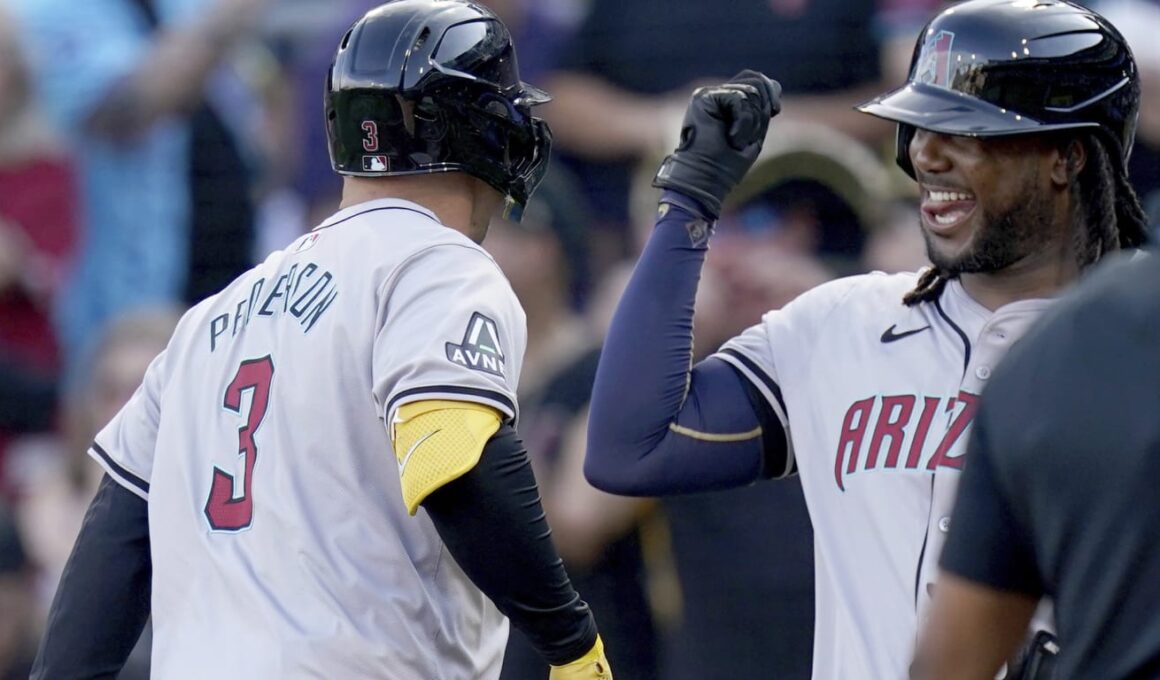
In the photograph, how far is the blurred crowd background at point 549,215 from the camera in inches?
177

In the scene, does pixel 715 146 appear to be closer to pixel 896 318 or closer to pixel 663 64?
pixel 896 318

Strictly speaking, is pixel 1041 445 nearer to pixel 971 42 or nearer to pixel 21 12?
pixel 971 42

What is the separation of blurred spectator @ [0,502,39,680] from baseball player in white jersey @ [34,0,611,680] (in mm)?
2426

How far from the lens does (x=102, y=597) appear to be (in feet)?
8.90

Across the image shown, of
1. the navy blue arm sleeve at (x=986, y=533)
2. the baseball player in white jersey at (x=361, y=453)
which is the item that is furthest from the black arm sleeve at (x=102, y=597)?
the navy blue arm sleeve at (x=986, y=533)

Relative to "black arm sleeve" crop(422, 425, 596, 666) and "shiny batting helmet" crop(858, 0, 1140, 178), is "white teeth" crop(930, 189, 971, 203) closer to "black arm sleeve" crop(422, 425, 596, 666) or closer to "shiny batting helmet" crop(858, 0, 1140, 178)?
"shiny batting helmet" crop(858, 0, 1140, 178)

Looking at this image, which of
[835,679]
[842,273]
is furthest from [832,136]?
[835,679]

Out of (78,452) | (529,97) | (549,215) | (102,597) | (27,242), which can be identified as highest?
(529,97)

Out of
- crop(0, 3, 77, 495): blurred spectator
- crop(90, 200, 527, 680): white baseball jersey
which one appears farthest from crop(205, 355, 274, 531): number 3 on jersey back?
crop(0, 3, 77, 495): blurred spectator

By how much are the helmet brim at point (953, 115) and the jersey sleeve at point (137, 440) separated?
1.23m

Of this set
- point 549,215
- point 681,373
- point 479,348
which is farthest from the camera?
point 549,215

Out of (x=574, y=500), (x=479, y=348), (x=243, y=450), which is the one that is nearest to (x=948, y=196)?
(x=479, y=348)

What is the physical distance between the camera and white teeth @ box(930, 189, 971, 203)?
2502 mm

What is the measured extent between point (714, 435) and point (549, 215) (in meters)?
2.42
